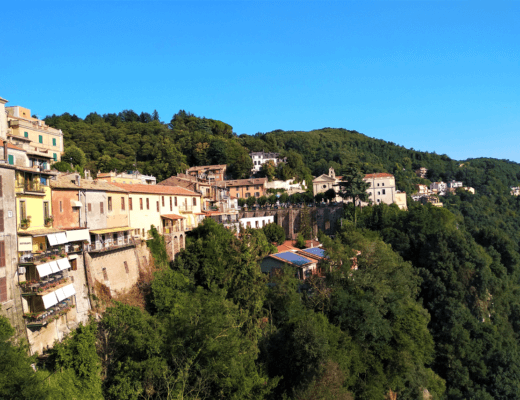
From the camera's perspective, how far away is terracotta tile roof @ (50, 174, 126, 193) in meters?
20.5

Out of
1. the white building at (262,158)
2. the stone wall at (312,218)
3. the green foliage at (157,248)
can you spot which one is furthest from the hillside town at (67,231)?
the white building at (262,158)

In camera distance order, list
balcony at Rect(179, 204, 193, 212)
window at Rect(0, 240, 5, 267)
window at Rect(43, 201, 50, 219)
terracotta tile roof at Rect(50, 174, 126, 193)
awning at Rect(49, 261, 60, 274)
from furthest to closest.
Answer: balcony at Rect(179, 204, 193, 212)
terracotta tile roof at Rect(50, 174, 126, 193)
window at Rect(43, 201, 50, 219)
awning at Rect(49, 261, 60, 274)
window at Rect(0, 240, 5, 267)

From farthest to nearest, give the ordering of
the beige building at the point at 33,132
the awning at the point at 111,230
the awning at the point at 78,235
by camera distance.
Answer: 1. the beige building at the point at 33,132
2. the awning at the point at 111,230
3. the awning at the point at 78,235

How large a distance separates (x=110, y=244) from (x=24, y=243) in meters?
6.81

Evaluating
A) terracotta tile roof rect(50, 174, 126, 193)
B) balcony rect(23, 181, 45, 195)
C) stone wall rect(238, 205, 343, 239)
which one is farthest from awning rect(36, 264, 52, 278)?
stone wall rect(238, 205, 343, 239)

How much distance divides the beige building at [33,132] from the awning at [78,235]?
1783cm

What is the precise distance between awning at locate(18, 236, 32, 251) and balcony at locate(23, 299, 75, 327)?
2.79 metres

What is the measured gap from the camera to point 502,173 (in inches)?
5054

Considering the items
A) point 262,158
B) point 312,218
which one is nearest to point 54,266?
point 312,218

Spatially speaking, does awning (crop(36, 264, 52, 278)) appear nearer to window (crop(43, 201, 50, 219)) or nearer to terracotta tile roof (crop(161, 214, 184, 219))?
window (crop(43, 201, 50, 219))

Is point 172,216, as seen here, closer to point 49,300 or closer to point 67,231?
point 67,231

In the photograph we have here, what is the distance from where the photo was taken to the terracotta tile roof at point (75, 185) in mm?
20484

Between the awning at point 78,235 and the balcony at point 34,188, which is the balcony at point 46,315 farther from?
the balcony at point 34,188

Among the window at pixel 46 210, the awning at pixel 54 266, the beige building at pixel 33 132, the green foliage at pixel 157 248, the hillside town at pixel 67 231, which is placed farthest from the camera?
the beige building at pixel 33 132
